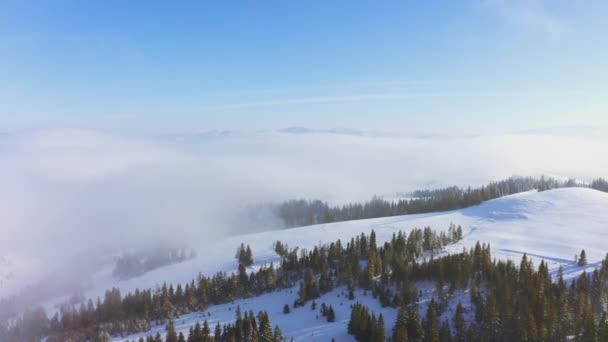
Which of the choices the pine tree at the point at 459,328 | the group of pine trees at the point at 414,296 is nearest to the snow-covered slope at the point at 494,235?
the group of pine trees at the point at 414,296

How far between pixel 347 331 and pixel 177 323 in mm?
45262


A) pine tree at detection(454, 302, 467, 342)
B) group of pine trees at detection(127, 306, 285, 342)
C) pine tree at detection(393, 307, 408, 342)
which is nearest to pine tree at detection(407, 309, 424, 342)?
pine tree at detection(393, 307, 408, 342)

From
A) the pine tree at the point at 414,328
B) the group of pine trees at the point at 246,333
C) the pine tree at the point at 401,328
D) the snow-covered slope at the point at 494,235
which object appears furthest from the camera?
the snow-covered slope at the point at 494,235

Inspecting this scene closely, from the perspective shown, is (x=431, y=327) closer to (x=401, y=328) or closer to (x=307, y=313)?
(x=401, y=328)

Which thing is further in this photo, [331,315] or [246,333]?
[331,315]

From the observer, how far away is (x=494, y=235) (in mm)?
127750

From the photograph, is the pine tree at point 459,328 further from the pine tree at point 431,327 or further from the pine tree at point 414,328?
the pine tree at point 414,328

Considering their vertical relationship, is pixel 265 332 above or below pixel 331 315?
above

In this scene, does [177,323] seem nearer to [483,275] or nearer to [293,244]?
[293,244]

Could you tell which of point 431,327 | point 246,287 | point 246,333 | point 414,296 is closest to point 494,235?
point 414,296

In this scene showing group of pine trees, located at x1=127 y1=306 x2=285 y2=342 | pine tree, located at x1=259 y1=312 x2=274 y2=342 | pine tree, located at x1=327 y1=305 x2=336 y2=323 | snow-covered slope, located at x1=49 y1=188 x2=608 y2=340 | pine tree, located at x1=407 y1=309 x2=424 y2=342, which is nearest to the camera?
pine tree, located at x1=407 y1=309 x2=424 y2=342

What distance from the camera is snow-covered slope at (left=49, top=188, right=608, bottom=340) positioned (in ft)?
337

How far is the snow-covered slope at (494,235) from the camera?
10275 cm

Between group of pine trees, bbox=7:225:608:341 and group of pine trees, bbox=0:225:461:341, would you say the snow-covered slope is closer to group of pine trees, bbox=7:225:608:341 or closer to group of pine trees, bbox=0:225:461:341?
group of pine trees, bbox=0:225:461:341
